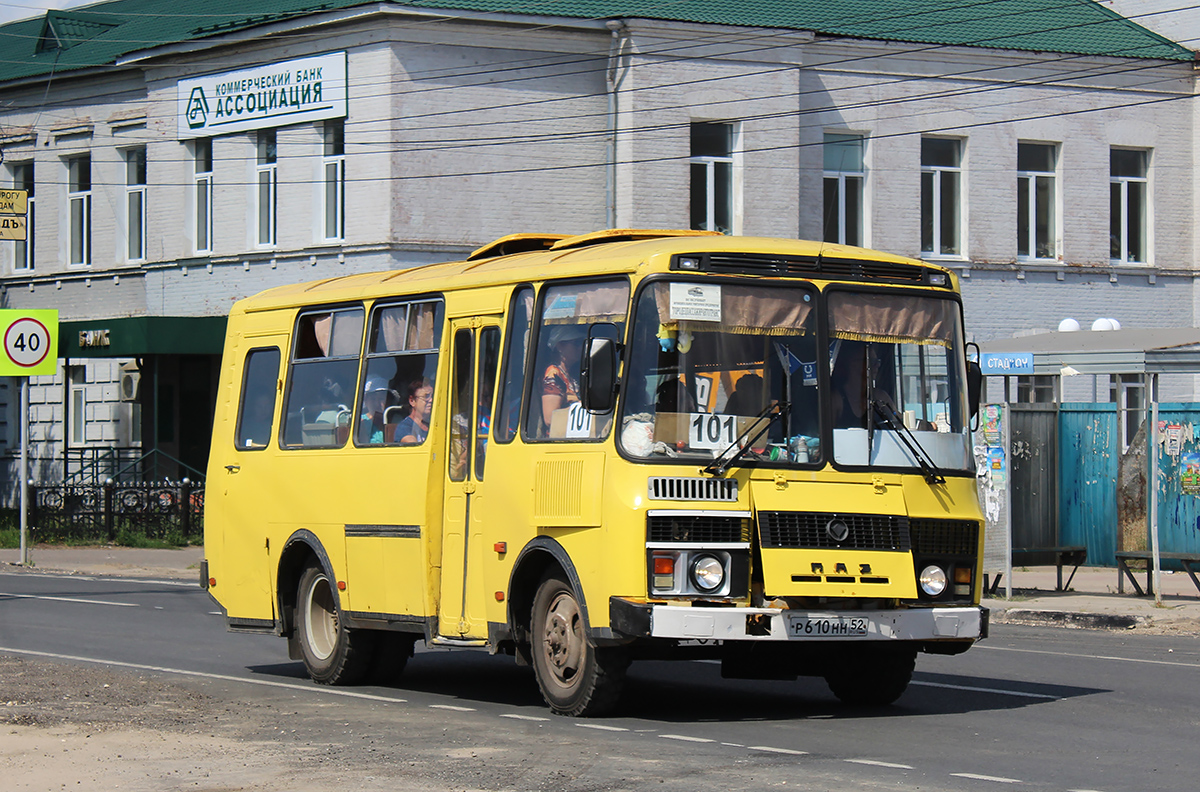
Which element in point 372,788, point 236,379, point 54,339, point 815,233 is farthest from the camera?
point 815,233

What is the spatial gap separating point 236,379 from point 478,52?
17896 mm

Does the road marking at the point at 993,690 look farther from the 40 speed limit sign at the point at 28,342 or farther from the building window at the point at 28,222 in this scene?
the building window at the point at 28,222

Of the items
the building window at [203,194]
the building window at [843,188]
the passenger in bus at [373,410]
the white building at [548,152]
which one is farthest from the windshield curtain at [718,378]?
the building window at [203,194]

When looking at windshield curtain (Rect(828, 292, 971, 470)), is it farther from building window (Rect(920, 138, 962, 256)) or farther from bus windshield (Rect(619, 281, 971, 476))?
building window (Rect(920, 138, 962, 256))

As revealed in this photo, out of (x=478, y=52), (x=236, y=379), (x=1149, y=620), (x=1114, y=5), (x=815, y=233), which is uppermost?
(x=1114, y=5)

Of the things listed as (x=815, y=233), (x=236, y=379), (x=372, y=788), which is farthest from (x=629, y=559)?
(x=815, y=233)

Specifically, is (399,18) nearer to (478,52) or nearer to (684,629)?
(478,52)

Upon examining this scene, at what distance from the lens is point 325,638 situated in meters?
13.5

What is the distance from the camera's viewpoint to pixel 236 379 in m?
14.8

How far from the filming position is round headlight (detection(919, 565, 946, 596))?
10.8 metres

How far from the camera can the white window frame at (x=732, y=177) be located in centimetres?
3288

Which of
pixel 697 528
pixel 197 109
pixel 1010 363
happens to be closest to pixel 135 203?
pixel 197 109

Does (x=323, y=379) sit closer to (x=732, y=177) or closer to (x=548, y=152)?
(x=548, y=152)

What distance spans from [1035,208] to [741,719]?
27.1 meters
